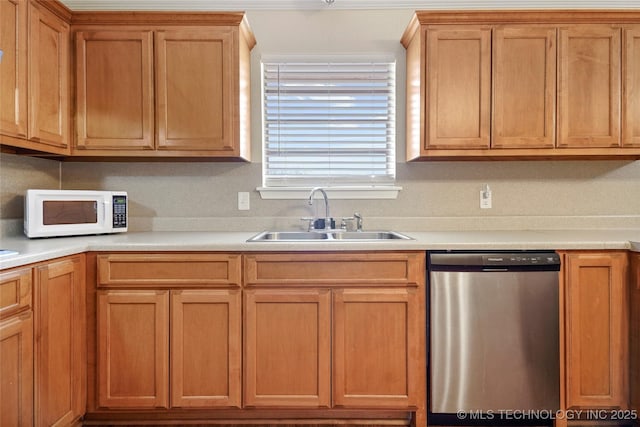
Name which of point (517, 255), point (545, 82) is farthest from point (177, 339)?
point (545, 82)

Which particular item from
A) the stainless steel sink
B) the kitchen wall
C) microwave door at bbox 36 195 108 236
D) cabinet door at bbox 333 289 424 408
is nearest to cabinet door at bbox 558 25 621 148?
the kitchen wall

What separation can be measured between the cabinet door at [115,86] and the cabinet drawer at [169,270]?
0.69 meters

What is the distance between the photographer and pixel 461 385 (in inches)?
73.3

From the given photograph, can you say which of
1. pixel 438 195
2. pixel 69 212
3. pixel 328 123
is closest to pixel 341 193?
pixel 328 123

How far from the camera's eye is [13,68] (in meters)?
1.84

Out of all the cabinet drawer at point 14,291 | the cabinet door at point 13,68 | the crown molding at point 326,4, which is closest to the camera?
the cabinet drawer at point 14,291

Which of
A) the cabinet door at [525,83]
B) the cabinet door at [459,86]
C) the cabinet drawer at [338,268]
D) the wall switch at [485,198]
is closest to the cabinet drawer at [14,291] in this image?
the cabinet drawer at [338,268]

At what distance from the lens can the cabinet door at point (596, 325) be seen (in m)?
1.87

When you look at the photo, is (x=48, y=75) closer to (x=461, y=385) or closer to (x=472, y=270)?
(x=472, y=270)

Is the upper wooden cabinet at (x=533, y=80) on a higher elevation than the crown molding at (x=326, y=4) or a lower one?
lower

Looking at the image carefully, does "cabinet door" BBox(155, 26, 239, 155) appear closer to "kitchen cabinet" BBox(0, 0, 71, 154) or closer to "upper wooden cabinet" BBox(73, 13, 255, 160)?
"upper wooden cabinet" BBox(73, 13, 255, 160)

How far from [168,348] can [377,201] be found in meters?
1.49

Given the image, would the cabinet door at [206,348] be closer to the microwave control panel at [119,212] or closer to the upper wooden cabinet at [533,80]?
the microwave control panel at [119,212]

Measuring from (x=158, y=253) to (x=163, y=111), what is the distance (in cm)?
83
